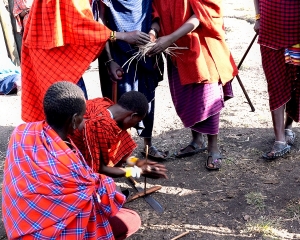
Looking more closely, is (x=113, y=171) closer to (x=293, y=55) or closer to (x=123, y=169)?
(x=123, y=169)

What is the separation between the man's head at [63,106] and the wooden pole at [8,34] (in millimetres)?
5257

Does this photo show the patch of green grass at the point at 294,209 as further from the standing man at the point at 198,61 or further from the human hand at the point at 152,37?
the human hand at the point at 152,37

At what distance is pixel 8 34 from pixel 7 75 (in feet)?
3.16

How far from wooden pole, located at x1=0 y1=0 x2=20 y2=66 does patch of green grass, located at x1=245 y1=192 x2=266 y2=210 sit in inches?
205

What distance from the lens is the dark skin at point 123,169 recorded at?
295 centimetres

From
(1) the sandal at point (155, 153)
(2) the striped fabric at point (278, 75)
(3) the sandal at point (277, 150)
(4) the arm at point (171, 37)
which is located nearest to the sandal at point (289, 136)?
(3) the sandal at point (277, 150)

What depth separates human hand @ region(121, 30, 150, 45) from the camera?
3.66 meters

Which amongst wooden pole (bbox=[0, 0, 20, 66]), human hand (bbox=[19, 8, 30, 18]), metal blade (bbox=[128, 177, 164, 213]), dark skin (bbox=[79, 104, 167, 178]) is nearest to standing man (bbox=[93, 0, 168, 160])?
metal blade (bbox=[128, 177, 164, 213])

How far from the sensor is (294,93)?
13.8 feet

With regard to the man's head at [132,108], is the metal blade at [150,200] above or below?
below

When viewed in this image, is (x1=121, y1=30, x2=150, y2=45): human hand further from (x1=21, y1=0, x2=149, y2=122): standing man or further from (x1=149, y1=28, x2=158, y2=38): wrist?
(x1=149, y1=28, x2=158, y2=38): wrist

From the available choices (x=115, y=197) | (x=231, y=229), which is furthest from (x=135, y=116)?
(x=231, y=229)

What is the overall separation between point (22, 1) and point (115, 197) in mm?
3670

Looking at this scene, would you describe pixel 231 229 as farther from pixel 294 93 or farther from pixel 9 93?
pixel 9 93
